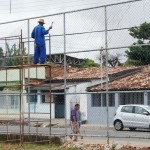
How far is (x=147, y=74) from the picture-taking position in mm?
20172

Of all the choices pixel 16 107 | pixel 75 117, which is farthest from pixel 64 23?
pixel 16 107

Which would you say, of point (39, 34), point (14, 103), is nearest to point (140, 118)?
point (39, 34)

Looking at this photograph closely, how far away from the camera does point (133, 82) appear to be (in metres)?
21.8

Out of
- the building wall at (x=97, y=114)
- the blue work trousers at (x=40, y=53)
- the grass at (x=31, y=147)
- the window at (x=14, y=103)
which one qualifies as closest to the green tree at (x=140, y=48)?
the blue work trousers at (x=40, y=53)

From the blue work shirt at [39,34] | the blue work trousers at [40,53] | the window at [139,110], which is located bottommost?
the window at [139,110]

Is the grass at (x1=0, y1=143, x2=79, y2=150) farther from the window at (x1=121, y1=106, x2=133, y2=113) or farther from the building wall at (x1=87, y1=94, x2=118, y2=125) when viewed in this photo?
the window at (x1=121, y1=106, x2=133, y2=113)

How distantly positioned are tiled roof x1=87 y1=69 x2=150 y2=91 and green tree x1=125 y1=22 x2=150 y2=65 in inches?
68.9

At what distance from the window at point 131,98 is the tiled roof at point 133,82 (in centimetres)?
76

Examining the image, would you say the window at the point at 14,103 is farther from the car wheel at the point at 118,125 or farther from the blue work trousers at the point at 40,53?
the blue work trousers at the point at 40,53

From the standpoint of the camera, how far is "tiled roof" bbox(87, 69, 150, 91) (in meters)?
20.6

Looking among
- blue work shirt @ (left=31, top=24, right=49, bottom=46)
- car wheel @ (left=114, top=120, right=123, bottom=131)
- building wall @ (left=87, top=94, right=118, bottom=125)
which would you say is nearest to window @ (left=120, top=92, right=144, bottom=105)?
car wheel @ (left=114, top=120, right=123, bottom=131)

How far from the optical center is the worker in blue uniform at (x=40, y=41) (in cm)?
1688

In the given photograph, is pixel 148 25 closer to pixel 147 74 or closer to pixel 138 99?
pixel 147 74

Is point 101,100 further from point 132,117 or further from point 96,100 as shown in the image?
point 132,117
